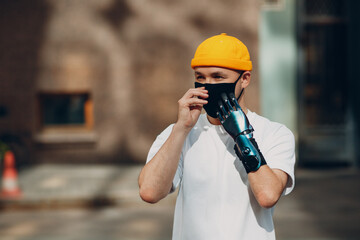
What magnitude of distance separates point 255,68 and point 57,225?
5.74 m

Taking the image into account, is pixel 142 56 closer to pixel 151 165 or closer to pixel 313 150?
pixel 313 150

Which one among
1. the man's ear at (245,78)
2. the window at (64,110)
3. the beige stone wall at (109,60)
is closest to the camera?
the man's ear at (245,78)

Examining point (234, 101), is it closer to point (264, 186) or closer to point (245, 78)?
point (245, 78)

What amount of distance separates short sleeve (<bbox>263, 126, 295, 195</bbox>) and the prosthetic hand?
0.11 m

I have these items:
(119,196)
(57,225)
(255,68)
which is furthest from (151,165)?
(255,68)

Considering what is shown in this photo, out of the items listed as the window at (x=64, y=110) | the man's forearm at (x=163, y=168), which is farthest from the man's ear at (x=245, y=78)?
the window at (x=64, y=110)

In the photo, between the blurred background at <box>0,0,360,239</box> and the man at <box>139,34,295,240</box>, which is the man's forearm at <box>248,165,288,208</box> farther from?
the blurred background at <box>0,0,360,239</box>

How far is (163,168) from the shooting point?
216 cm

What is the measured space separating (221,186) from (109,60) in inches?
357

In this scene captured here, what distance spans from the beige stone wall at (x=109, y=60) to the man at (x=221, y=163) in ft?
28.6

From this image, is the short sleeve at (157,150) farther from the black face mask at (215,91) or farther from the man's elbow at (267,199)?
the man's elbow at (267,199)

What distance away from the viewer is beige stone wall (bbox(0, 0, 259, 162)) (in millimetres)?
10891

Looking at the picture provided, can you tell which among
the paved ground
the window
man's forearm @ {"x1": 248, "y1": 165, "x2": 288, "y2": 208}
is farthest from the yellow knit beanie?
the window

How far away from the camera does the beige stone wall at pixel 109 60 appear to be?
1089 cm
